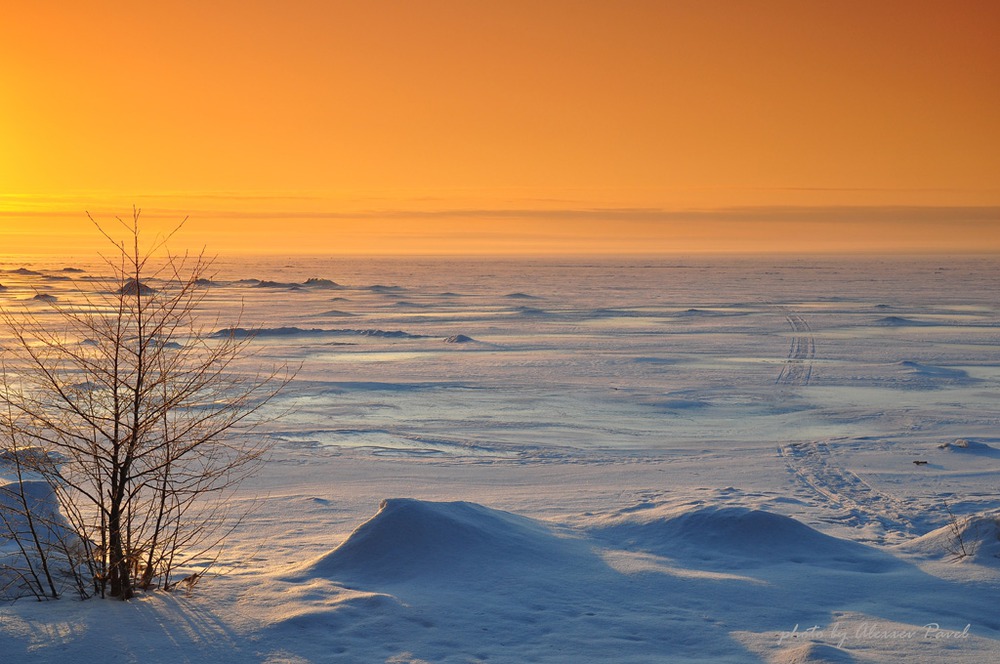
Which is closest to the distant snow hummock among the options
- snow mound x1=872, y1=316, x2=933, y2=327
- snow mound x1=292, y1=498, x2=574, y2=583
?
snow mound x1=292, y1=498, x2=574, y2=583

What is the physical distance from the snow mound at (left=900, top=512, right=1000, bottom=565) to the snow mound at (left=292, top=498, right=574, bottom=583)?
346 cm

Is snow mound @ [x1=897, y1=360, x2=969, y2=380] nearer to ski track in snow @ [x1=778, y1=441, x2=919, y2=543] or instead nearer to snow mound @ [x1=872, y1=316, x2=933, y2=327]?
ski track in snow @ [x1=778, y1=441, x2=919, y2=543]

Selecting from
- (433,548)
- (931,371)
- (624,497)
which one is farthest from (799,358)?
(433,548)

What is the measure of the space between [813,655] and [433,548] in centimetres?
323

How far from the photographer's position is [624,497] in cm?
1095

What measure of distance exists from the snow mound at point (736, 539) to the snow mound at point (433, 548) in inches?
37.5

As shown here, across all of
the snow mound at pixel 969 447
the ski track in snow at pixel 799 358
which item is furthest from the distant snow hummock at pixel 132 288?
the ski track in snow at pixel 799 358

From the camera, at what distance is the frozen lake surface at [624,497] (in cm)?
598

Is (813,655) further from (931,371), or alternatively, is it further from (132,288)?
(931,371)

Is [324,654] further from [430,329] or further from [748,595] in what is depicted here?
[430,329]

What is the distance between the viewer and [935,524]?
9.64 metres

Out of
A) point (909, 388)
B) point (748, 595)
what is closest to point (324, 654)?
point (748, 595)

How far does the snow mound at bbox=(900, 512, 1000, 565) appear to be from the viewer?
7.75 metres

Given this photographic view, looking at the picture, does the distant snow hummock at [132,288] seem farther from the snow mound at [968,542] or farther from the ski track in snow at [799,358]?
the ski track in snow at [799,358]
